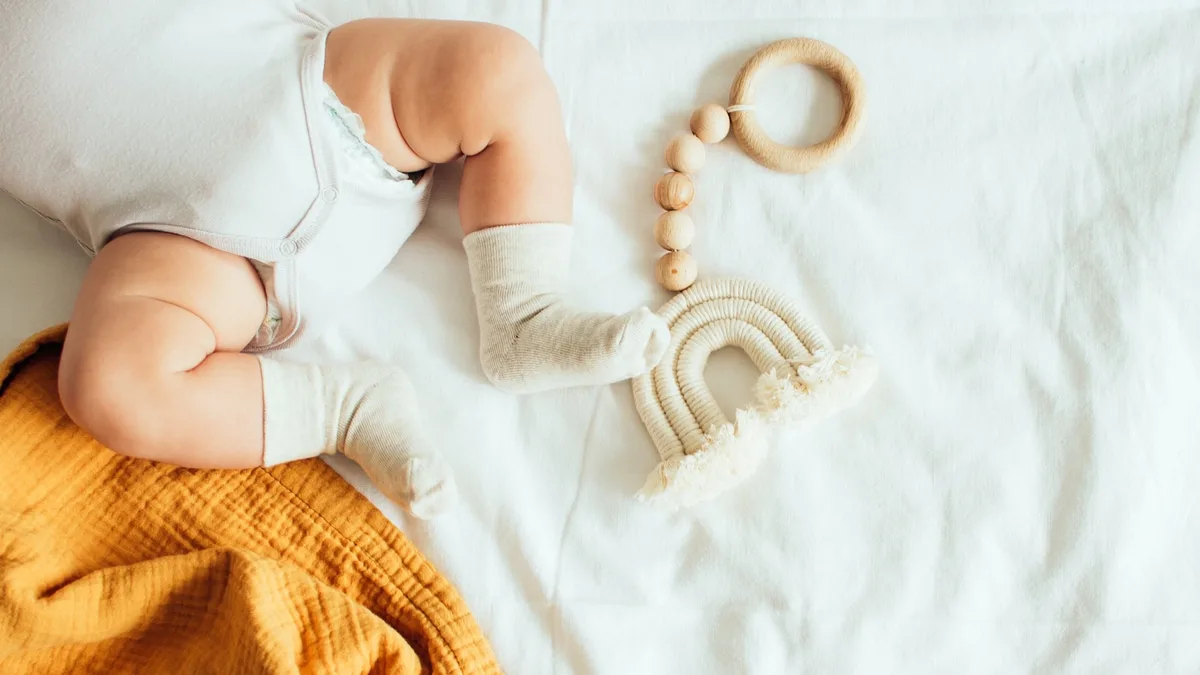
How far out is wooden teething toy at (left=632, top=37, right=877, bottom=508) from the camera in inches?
33.6

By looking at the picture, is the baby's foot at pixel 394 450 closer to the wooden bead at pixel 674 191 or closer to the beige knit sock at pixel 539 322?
the beige knit sock at pixel 539 322

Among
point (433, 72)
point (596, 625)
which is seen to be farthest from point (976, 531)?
point (433, 72)

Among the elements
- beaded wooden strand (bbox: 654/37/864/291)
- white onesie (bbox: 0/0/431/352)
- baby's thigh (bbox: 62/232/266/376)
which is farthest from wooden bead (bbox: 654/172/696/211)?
baby's thigh (bbox: 62/232/266/376)

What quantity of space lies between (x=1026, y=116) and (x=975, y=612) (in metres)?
0.50

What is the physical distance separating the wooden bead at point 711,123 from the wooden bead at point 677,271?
0.12m

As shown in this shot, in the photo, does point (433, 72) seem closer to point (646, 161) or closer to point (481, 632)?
point (646, 161)

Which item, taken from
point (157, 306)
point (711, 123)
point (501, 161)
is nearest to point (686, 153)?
point (711, 123)

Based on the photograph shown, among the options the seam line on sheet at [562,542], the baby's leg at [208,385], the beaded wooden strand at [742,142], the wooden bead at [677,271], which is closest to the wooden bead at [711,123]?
the beaded wooden strand at [742,142]

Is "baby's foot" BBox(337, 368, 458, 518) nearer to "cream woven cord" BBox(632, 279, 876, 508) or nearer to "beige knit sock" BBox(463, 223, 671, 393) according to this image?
"beige knit sock" BBox(463, 223, 671, 393)

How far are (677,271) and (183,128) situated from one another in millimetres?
464

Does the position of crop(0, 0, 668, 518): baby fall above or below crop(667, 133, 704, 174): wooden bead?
below

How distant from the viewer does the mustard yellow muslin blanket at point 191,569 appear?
80 centimetres

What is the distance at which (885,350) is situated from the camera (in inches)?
35.8

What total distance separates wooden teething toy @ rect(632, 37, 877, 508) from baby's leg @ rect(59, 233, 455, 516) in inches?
8.9
